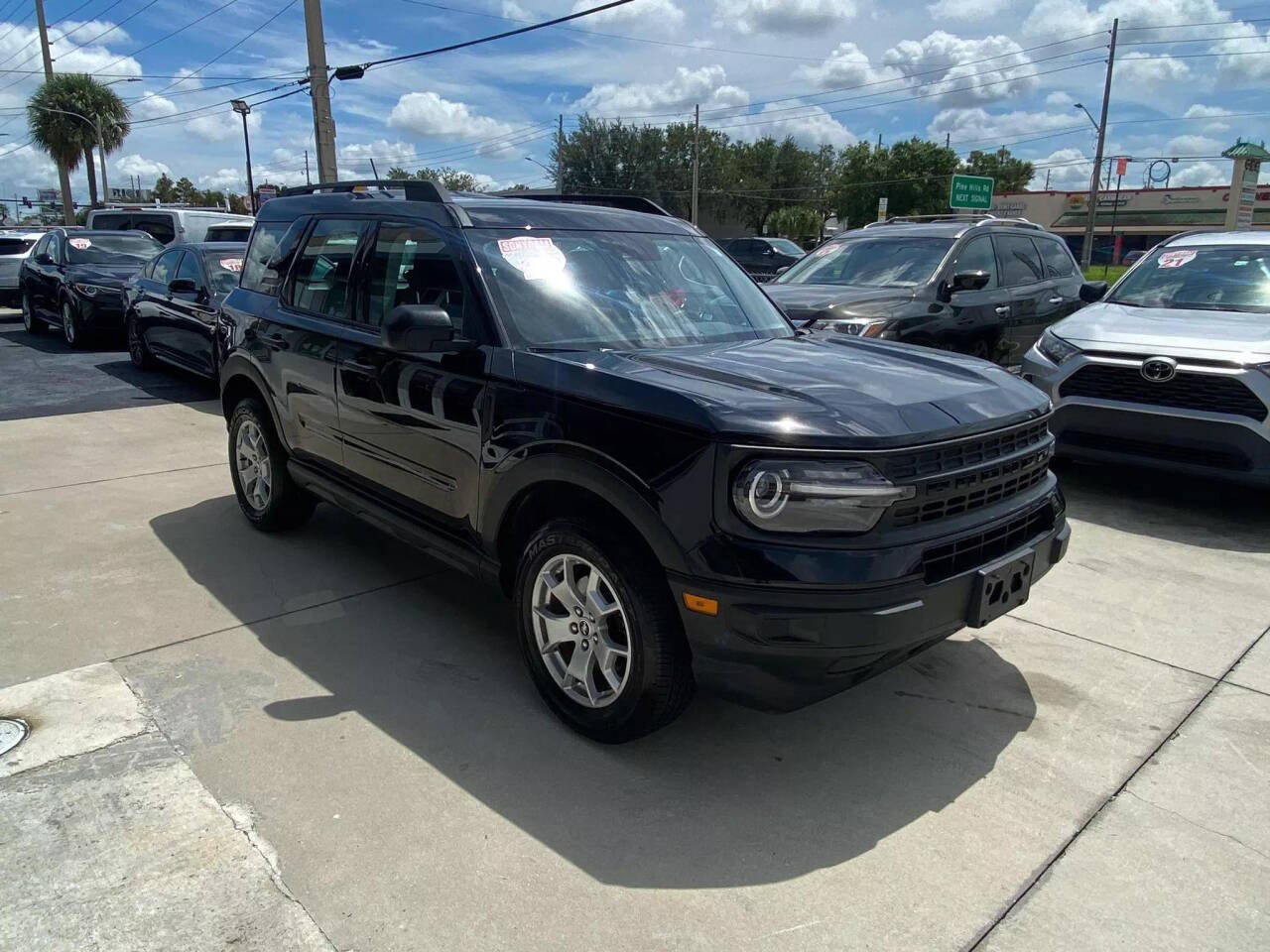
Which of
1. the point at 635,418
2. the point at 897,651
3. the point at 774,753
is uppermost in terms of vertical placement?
the point at 635,418

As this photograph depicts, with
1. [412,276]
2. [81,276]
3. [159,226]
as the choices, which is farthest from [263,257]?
[159,226]

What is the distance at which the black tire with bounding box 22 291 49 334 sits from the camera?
49.6ft

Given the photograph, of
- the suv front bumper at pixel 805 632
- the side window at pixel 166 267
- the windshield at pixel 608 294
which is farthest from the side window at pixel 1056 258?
the side window at pixel 166 267

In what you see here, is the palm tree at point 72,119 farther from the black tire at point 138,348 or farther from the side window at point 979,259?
the side window at point 979,259

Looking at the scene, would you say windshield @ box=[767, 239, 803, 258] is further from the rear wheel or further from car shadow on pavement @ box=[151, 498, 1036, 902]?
car shadow on pavement @ box=[151, 498, 1036, 902]

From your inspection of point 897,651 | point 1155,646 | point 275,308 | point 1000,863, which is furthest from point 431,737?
point 1155,646

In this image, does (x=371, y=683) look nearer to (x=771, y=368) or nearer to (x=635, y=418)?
(x=635, y=418)

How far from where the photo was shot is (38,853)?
8.48 ft

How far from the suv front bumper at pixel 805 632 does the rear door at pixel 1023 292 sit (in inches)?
249

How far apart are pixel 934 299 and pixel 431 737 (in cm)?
580

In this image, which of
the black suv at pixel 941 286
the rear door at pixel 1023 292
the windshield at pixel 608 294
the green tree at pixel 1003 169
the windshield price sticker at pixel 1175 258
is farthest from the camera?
the green tree at pixel 1003 169

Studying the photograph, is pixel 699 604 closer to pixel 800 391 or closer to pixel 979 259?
pixel 800 391

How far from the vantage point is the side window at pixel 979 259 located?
25.6ft

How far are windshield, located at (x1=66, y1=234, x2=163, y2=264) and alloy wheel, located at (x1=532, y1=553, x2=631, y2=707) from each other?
13.4 m
